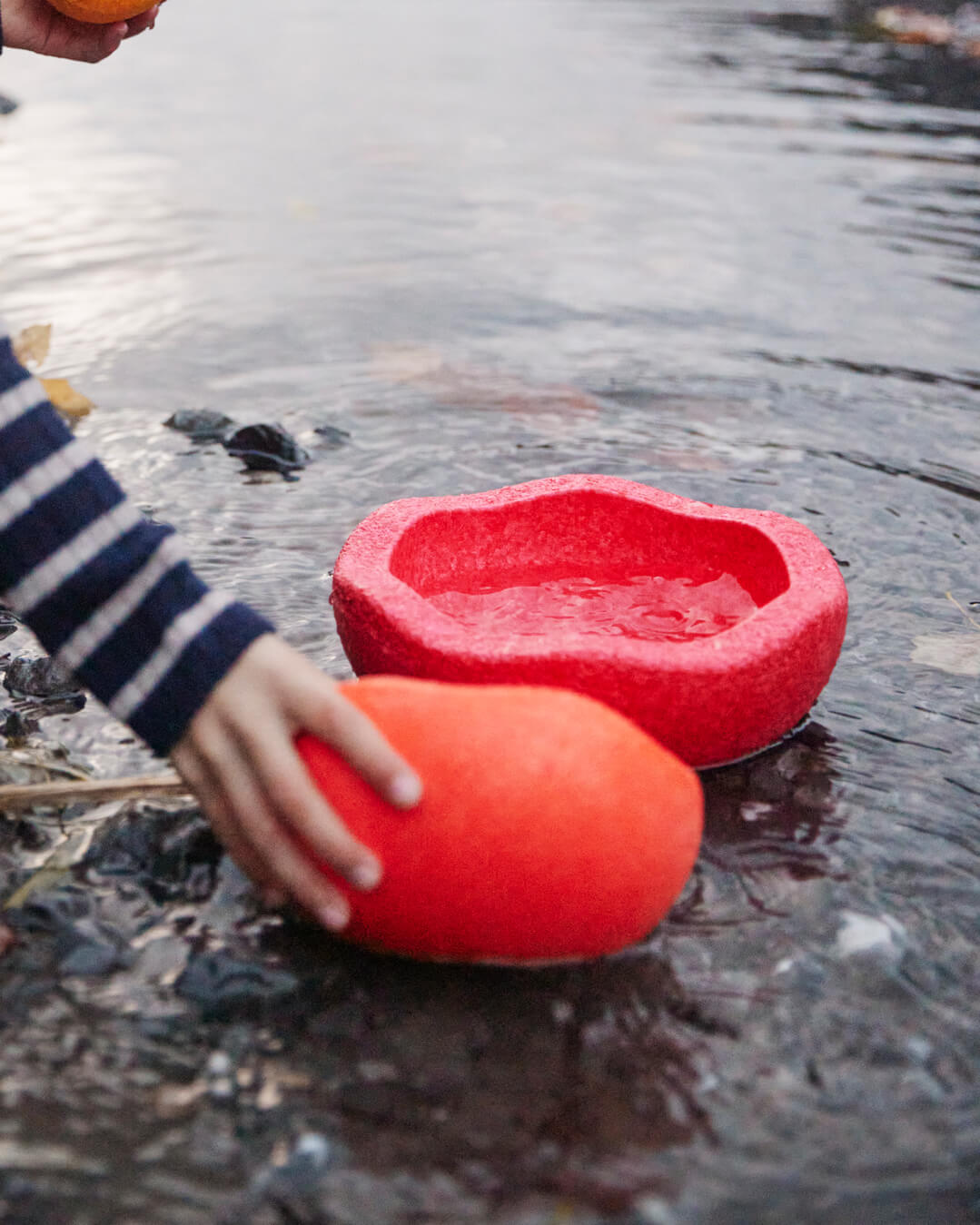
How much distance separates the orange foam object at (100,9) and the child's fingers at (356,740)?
199 cm

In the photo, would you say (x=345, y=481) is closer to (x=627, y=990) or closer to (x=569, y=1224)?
(x=627, y=990)

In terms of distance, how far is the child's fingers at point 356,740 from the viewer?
154cm

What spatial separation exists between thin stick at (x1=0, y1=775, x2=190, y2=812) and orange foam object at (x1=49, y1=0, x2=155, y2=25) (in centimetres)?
180

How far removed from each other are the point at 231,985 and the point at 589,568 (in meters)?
1.29

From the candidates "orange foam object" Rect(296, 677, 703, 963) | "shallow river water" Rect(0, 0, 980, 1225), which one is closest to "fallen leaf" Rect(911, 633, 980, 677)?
"shallow river water" Rect(0, 0, 980, 1225)

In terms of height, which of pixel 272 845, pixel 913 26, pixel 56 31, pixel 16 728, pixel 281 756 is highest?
pixel 913 26

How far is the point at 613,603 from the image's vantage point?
2.57 metres

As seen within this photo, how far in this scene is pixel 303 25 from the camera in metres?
15.1

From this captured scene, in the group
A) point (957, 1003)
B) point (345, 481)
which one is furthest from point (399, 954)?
point (345, 481)

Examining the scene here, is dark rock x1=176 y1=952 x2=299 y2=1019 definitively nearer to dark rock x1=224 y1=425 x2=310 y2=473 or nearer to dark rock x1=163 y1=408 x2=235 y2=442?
dark rock x1=224 y1=425 x2=310 y2=473

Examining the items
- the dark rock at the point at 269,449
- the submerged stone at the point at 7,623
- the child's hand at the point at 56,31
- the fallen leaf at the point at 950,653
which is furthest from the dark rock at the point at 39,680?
the fallen leaf at the point at 950,653

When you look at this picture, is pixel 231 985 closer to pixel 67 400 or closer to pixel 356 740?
pixel 356 740

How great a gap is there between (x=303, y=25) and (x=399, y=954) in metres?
15.7

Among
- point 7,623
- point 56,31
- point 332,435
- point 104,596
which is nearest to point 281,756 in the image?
point 104,596
